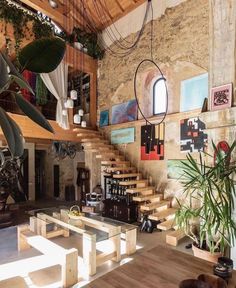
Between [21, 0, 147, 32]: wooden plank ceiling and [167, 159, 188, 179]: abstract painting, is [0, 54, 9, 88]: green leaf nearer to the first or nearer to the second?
[167, 159, 188, 179]: abstract painting

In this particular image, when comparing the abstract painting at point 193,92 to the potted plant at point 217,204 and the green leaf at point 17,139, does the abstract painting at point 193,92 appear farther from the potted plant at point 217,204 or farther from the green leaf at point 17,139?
the green leaf at point 17,139

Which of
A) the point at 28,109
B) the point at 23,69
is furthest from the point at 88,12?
the point at 28,109

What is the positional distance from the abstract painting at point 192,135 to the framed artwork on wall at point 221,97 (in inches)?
59.2

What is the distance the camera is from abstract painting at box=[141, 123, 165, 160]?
5.57 meters

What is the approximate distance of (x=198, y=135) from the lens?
4.80 metres

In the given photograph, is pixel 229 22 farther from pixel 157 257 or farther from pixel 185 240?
Answer: pixel 185 240

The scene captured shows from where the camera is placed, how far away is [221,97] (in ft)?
10.3

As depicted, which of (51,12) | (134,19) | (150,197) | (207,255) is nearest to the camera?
(207,255)

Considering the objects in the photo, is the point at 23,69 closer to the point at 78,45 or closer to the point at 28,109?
the point at 28,109

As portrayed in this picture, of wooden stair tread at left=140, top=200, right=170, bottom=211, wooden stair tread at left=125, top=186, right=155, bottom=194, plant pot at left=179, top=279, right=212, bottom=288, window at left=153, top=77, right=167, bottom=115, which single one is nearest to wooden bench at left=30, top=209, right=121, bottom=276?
wooden stair tread at left=140, top=200, right=170, bottom=211

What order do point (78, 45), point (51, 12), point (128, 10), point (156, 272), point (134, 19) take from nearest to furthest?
point (156, 272) < point (51, 12) < point (134, 19) < point (128, 10) < point (78, 45)

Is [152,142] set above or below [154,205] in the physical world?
above

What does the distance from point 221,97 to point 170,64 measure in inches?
107

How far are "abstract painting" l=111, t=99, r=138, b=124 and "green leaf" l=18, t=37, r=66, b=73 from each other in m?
5.11
